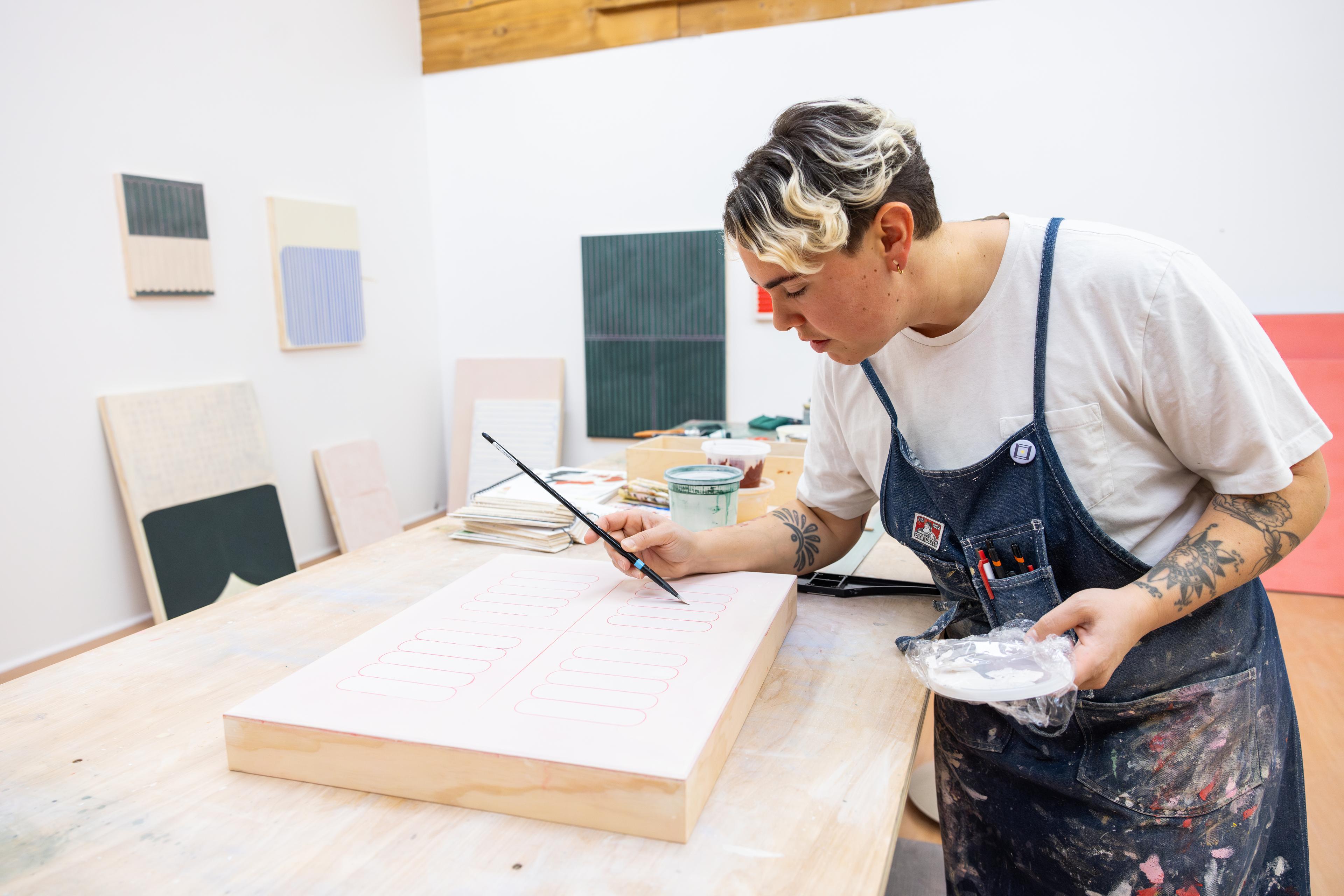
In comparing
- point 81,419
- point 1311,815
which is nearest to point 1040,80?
point 1311,815

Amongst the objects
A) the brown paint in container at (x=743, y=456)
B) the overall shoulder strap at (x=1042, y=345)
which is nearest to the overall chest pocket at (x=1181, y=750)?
the overall shoulder strap at (x=1042, y=345)

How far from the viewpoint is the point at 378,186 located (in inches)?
162

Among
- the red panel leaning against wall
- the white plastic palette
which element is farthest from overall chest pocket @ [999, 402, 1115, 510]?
the red panel leaning against wall

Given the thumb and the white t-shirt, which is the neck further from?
the thumb

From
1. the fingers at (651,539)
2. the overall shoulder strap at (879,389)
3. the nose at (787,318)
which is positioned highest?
the nose at (787,318)

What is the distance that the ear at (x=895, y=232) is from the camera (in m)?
0.97

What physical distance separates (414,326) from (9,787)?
3836mm

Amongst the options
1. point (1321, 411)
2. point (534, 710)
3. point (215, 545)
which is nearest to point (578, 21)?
point (215, 545)

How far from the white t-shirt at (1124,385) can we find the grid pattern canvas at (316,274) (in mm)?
3241

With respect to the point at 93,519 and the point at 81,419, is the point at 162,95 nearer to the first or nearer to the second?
the point at 81,419

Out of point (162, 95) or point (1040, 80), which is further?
point (1040, 80)

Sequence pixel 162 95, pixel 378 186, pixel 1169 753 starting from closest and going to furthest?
pixel 1169 753 < pixel 162 95 < pixel 378 186

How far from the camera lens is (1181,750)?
3.28 ft

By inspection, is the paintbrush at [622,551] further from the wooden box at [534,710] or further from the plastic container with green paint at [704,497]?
the plastic container with green paint at [704,497]
